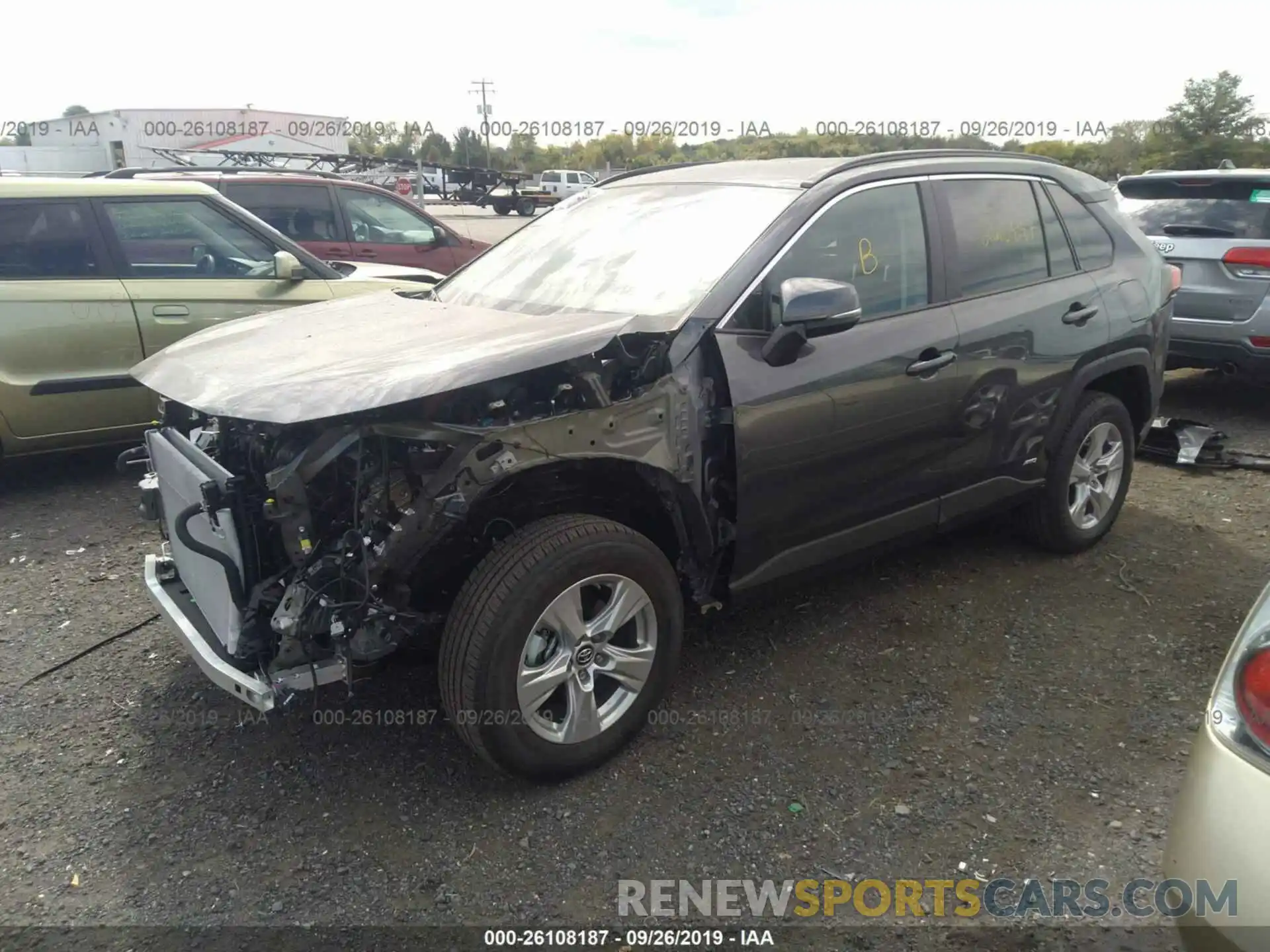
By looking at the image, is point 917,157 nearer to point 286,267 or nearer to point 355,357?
point 355,357

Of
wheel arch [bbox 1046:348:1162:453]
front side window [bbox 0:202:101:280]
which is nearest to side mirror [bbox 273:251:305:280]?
front side window [bbox 0:202:101:280]

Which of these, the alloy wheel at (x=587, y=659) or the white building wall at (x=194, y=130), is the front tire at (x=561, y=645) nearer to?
the alloy wheel at (x=587, y=659)

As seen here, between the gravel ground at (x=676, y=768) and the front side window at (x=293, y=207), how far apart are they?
4.68m

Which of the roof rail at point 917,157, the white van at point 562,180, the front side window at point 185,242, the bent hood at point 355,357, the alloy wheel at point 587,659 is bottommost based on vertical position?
the alloy wheel at point 587,659

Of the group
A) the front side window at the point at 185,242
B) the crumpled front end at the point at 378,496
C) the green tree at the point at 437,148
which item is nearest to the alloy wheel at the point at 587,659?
the crumpled front end at the point at 378,496

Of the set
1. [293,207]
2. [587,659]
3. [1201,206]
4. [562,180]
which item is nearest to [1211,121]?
[562,180]

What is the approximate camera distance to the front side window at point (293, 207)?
25.8 ft

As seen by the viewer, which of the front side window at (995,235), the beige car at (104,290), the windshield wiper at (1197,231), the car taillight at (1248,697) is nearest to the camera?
the car taillight at (1248,697)

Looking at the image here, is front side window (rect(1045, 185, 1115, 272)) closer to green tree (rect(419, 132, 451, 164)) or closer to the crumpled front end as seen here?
the crumpled front end

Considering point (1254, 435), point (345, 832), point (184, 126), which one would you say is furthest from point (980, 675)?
point (184, 126)

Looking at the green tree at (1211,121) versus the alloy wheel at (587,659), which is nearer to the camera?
the alloy wheel at (587,659)

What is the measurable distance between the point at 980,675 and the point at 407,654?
2061 millimetres

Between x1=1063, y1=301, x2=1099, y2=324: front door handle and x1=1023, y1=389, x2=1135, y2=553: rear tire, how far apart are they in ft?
1.23

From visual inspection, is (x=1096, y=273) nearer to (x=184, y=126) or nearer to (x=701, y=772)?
(x=701, y=772)
